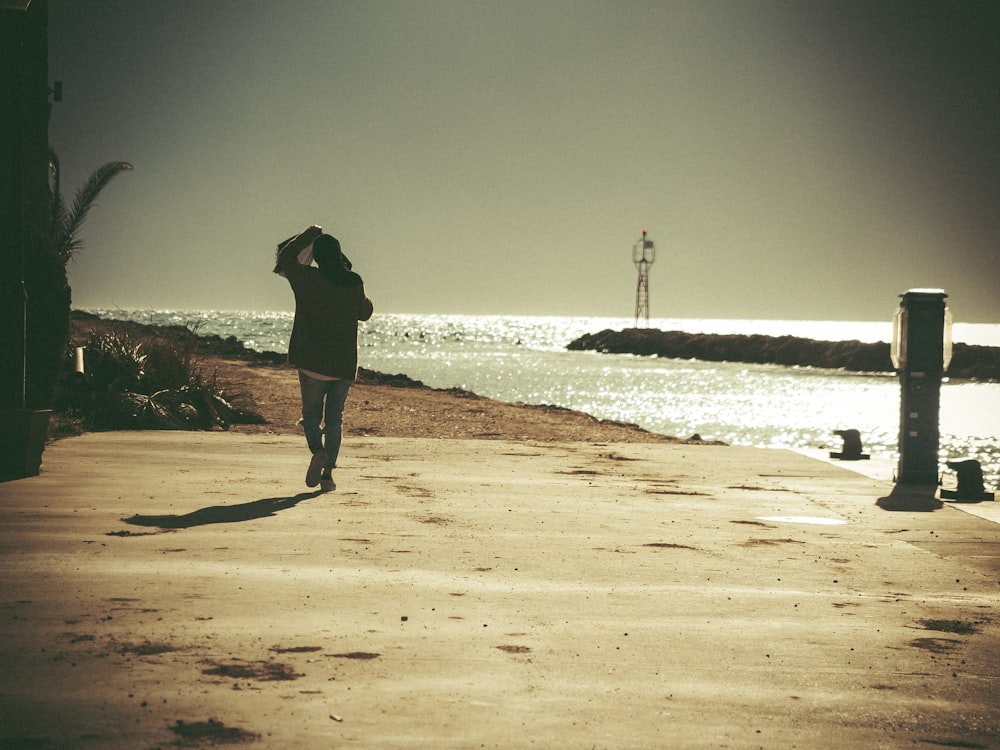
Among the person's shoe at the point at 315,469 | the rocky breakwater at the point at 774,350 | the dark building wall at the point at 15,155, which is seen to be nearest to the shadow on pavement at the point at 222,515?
→ the person's shoe at the point at 315,469

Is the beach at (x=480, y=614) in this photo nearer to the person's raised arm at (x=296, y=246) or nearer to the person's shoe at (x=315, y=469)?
the person's shoe at (x=315, y=469)

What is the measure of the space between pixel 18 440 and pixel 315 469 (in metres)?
2.06

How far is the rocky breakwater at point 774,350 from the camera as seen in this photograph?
3019 inches

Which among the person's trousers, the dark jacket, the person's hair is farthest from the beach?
the person's hair

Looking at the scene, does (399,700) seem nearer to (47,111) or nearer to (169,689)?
(169,689)

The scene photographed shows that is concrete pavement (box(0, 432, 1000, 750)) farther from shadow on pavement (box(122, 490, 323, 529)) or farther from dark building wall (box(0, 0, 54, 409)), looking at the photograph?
dark building wall (box(0, 0, 54, 409))

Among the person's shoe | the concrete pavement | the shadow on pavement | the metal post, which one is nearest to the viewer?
the concrete pavement

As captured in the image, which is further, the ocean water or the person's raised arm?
the ocean water

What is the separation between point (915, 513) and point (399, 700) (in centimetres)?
546

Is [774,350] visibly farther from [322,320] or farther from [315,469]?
[315,469]

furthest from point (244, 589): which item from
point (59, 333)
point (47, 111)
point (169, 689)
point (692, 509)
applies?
point (47, 111)

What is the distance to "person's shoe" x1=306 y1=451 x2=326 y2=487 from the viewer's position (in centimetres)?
700

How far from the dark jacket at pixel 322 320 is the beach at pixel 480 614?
3.15ft

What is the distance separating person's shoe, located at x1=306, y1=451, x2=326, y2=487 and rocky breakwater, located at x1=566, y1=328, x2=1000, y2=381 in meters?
69.7
